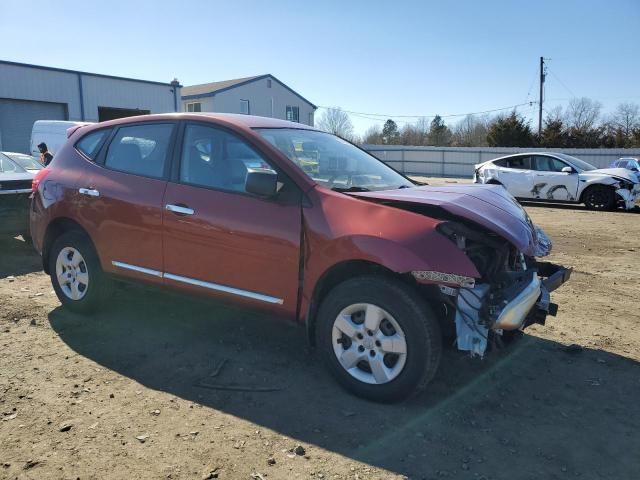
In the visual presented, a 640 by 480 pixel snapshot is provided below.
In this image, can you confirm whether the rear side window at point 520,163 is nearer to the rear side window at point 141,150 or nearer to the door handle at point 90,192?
the rear side window at point 141,150

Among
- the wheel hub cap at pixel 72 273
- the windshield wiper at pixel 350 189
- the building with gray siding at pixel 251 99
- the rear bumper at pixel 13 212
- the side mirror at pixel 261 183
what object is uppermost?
the building with gray siding at pixel 251 99

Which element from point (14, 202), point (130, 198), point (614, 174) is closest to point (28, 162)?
point (14, 202)

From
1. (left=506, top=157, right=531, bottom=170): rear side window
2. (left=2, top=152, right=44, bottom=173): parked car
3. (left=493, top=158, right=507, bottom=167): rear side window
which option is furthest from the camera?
(left=493, top=158, right=507, bottom=167): rear side window

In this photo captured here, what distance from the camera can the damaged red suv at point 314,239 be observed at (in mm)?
3291

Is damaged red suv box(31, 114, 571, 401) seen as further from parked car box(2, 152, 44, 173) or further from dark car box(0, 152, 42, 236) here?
parked car box(2, 152, 44, 173)

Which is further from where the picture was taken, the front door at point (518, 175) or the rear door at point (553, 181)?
the front door at point (518, 175)

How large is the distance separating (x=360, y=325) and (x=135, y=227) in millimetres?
2132

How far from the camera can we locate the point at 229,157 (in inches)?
163

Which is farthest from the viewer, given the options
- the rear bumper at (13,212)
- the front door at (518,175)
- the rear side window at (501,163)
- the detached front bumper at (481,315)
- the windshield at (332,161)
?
the rear side window at (501,163)

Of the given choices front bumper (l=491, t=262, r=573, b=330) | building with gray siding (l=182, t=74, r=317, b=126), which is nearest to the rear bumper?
front bumper (l=491, t=262, r=573, b=330)

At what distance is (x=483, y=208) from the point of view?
3.67 metres

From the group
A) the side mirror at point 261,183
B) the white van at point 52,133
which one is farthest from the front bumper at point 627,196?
the white van at point 52,133

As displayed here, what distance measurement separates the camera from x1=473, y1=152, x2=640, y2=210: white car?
14008 mm

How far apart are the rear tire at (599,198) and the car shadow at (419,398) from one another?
36.6 ft
